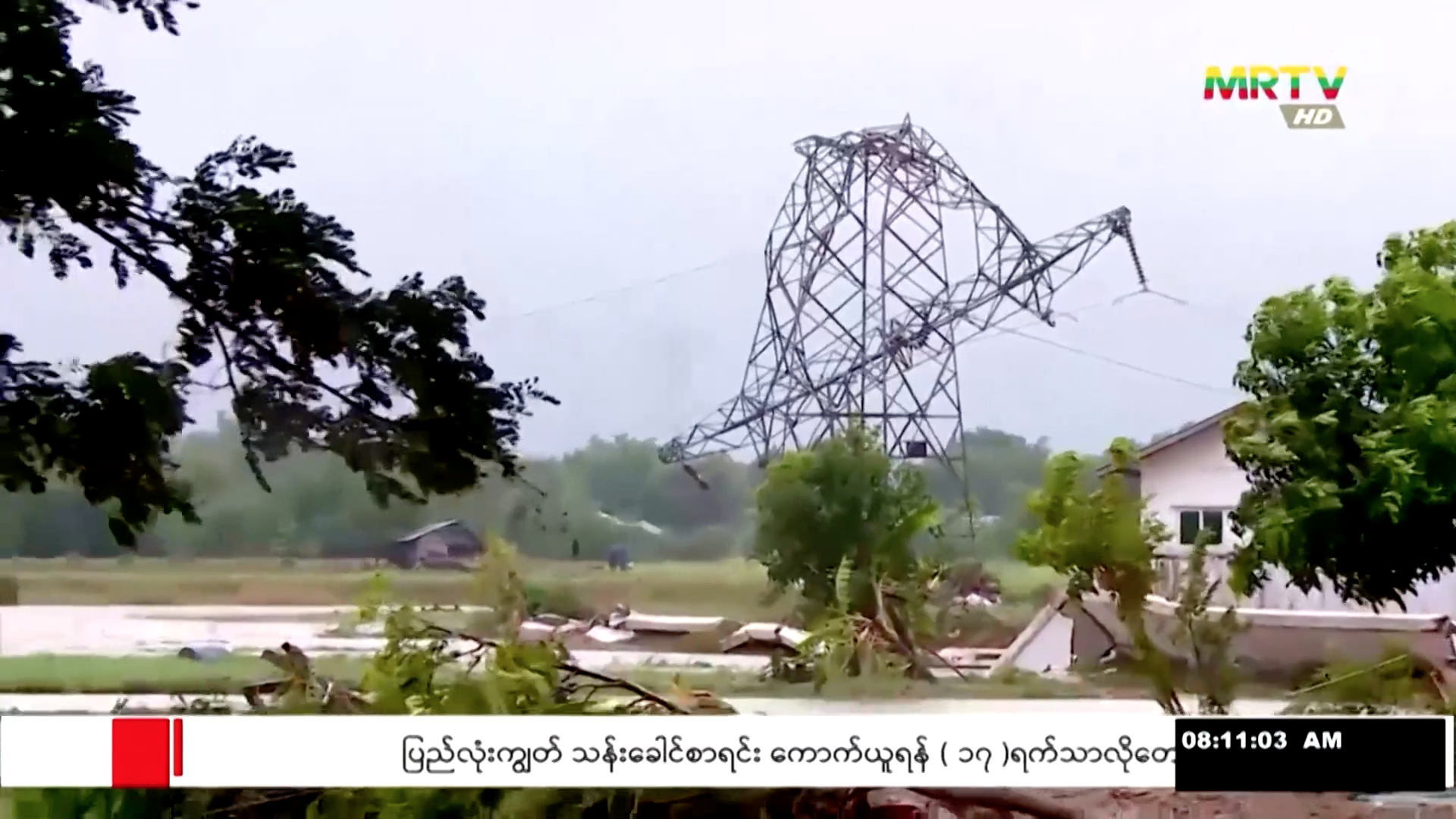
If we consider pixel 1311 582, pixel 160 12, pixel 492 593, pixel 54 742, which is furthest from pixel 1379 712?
pixel 160 12

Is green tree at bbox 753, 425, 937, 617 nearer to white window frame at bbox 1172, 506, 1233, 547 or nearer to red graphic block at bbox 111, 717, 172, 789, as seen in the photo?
white window frame at bbox 1172, 506, 1233, 547

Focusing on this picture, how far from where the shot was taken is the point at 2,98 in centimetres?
123

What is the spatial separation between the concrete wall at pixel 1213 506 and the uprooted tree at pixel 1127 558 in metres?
0.01

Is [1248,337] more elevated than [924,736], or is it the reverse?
[1248,337]

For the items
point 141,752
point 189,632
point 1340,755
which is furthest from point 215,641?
point 1340,755

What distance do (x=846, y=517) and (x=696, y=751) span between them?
309 millimetres

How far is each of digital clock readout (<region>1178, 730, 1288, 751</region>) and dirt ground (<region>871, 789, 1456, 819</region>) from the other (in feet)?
0.19

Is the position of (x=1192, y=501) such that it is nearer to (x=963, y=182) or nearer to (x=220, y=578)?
(x=963, y=182)

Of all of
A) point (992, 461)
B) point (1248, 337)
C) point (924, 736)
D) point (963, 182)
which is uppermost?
point (963, 182)

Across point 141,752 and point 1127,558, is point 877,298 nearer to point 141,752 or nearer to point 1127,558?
point 1127,558

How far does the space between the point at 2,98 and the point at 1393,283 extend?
1601 millimetres

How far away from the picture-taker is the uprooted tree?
125 centimetres

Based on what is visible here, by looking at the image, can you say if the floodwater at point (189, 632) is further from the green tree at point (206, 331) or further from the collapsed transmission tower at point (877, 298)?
the collapsed transmission tower at point (877, 298)

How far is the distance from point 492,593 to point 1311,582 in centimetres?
94
